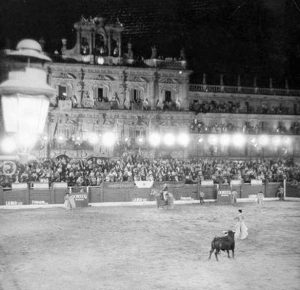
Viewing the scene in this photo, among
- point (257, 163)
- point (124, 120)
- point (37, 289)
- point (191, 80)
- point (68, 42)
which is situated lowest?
point (37, 289)

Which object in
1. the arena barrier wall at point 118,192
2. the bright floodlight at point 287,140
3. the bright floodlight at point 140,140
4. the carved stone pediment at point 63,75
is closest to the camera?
the arena barrier wall at point 118,192

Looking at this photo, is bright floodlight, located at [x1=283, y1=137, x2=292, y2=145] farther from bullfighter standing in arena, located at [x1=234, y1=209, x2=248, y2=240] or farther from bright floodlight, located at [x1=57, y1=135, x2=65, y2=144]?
bullfighter standing in arena, located at [x1=234, y1=209, x2=248, y2=240]

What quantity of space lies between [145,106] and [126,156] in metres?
6.37

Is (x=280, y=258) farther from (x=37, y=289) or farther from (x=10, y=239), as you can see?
(x=10, y=239)

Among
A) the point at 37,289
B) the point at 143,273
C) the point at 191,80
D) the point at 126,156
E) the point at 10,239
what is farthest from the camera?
the point at 191,80

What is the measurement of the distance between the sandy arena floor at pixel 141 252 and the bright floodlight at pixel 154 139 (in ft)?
62.7

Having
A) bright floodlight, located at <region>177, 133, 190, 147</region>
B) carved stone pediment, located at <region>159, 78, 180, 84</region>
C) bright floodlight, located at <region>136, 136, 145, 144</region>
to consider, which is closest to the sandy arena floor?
bright floodlight, located at <region>136, 136, 145, 144</region>

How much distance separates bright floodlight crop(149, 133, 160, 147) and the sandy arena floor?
19.1 m

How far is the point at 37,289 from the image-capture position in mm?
9953

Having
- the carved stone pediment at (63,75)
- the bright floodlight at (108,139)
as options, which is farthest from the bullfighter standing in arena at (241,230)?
the carved stone pediment at (63,75)

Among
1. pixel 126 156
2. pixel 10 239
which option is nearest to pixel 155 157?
pixel 126 156

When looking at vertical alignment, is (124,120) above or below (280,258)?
above

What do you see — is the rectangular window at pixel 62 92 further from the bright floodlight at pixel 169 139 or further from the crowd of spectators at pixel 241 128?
the crowd of spectators at pixel 241 128

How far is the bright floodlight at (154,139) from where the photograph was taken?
1658 inches
